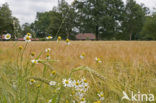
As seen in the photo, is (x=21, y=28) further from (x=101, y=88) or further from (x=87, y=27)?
(x=87, y=27)

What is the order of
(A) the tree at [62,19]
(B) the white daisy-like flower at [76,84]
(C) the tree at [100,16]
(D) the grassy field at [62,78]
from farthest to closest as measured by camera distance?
1. (C) the tree at [100,16]
2. (A) the tree at [62,19]
3. (B) the white daisy-like flower at [76,84]
4. (D) the grassy field at [62,78]

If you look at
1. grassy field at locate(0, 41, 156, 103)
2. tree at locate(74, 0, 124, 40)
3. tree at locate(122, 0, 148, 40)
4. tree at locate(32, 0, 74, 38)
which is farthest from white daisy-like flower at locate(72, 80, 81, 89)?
tree at locate(122, 0, 148, 40)

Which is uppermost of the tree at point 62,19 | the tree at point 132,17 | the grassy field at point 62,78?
the tree at point 132,17

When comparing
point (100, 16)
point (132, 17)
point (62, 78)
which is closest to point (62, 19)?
point (62, 78)

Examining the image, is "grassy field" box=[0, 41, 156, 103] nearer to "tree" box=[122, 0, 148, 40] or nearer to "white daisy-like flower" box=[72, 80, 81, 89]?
"white daisy-like flower" box=[72, 80, 81, 89]

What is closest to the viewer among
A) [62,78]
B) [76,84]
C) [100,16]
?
[76,84]

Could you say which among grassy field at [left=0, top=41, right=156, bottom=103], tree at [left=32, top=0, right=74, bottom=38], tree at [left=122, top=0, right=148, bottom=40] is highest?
tree at [left=122, top=0, right=148, bottom=40]

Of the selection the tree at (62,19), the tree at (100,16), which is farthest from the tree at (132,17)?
the tree at (62,19)

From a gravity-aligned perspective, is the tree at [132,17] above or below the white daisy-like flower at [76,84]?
above

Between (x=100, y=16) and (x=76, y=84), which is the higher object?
(x=100, y=16)

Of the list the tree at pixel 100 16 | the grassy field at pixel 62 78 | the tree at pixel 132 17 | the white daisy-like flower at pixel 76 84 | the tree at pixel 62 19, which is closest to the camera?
the grassy field at pixel 62 78

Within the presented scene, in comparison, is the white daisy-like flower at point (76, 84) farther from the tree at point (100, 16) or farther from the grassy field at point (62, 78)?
the tree at point (100, 16)

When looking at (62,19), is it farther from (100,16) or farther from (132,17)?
(132,17)

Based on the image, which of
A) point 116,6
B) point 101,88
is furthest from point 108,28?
point 101,88
